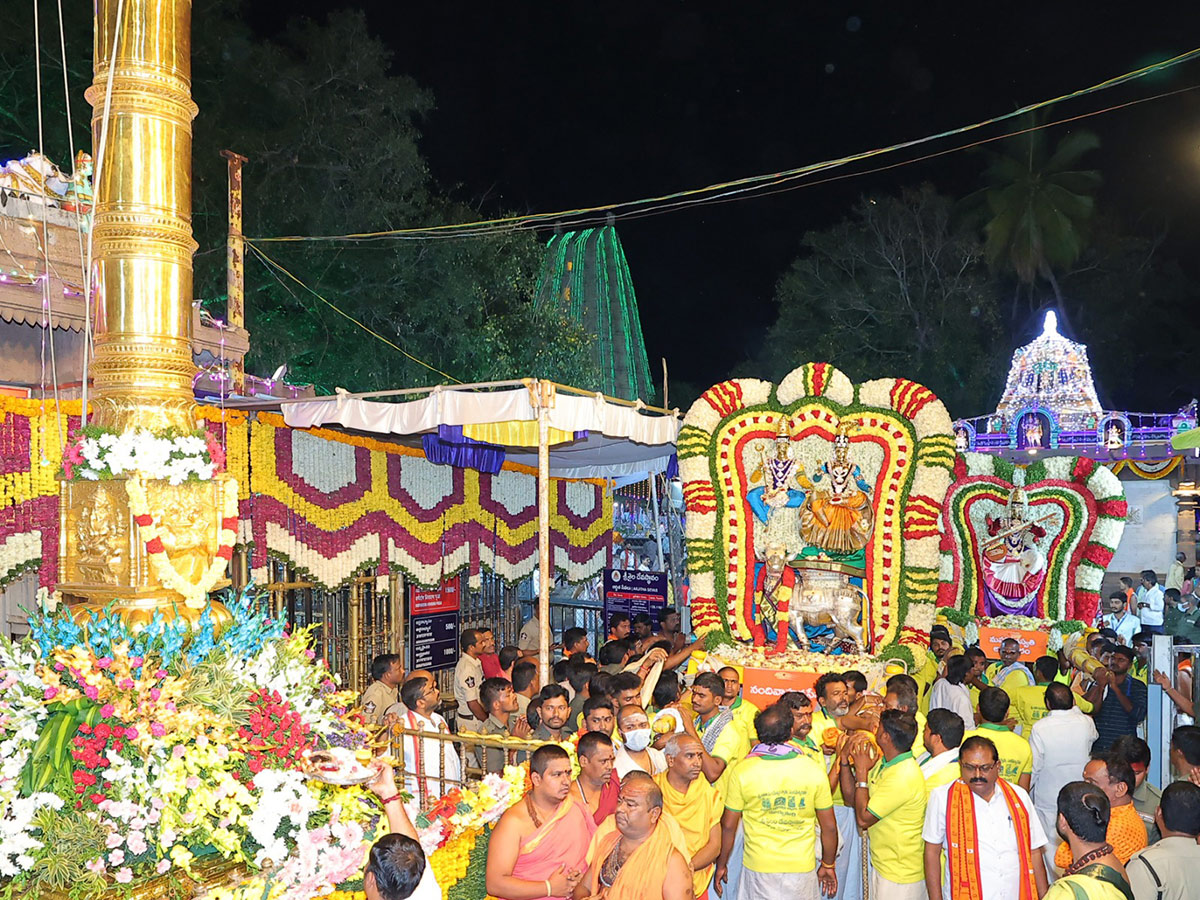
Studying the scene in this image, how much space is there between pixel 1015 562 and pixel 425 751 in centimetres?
1011

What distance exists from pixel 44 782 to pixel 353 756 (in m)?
1.30

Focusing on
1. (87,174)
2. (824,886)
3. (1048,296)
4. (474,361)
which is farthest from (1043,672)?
(1048,296)

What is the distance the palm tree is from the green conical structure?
1512 centimetres

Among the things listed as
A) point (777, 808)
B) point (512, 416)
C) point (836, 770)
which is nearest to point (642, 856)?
point (777, 808)

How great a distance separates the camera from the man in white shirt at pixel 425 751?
6609 millimetres

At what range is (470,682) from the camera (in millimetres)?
9250

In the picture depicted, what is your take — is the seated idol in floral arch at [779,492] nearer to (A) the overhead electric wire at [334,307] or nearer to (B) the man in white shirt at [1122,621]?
(B) the man in white shirt at [1122,621]

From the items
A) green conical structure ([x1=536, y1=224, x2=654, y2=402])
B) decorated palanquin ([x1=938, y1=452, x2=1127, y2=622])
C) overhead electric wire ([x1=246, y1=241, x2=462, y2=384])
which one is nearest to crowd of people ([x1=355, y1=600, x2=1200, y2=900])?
decorated palanquin ([x1=938, y1=452, x2=1127, y2=622])

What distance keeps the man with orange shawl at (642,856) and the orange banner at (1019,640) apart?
9871 mm

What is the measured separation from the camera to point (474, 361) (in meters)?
20.9

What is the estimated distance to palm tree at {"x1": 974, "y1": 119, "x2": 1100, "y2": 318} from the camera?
3853cm

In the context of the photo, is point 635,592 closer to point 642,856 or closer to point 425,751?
point 425,751

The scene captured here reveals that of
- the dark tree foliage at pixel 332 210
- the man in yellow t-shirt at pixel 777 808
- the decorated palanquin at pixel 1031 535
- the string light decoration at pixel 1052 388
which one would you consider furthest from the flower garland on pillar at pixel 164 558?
the string light decoration at pixel 1052 388

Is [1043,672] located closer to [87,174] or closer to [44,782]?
[44,782]
